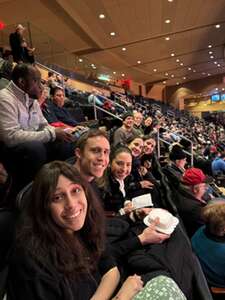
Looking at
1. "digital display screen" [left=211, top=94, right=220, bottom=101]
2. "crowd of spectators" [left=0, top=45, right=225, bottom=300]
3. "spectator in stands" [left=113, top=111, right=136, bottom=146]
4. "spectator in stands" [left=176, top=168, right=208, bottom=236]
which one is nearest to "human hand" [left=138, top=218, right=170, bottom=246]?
"crowd of spectators" [left=0, top=45, right=225, bottom=300]

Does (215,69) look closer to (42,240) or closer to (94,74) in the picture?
(94,74)

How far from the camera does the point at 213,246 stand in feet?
7.54

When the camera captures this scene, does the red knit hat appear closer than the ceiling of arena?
Yes

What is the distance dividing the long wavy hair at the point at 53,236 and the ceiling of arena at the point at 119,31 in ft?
26.4

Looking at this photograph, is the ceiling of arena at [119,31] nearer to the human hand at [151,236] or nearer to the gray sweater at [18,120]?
the gray sweater at [18,120]

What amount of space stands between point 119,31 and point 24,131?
10.7 metres

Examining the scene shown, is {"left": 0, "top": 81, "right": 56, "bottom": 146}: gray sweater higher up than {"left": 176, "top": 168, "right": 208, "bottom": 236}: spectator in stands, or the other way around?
{"left": 0, "top": 81, "right": 56, "bottom": 146}: gray sweater

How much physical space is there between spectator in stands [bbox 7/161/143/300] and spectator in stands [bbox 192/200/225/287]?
1.13 meters

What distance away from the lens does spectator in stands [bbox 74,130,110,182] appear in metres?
1.91

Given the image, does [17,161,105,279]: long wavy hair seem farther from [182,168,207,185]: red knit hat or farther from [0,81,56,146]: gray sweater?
[182,168,207,185]: red knit hat

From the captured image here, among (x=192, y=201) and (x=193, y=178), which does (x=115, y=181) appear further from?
(x=193, y=178)

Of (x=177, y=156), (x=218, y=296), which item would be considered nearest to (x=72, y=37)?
(x=177, y=156)

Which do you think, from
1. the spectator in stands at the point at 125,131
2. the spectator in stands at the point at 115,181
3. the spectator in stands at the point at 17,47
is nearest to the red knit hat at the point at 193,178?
the spectator in stands at the point at 115,181

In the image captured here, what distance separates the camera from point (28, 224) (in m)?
1.19
